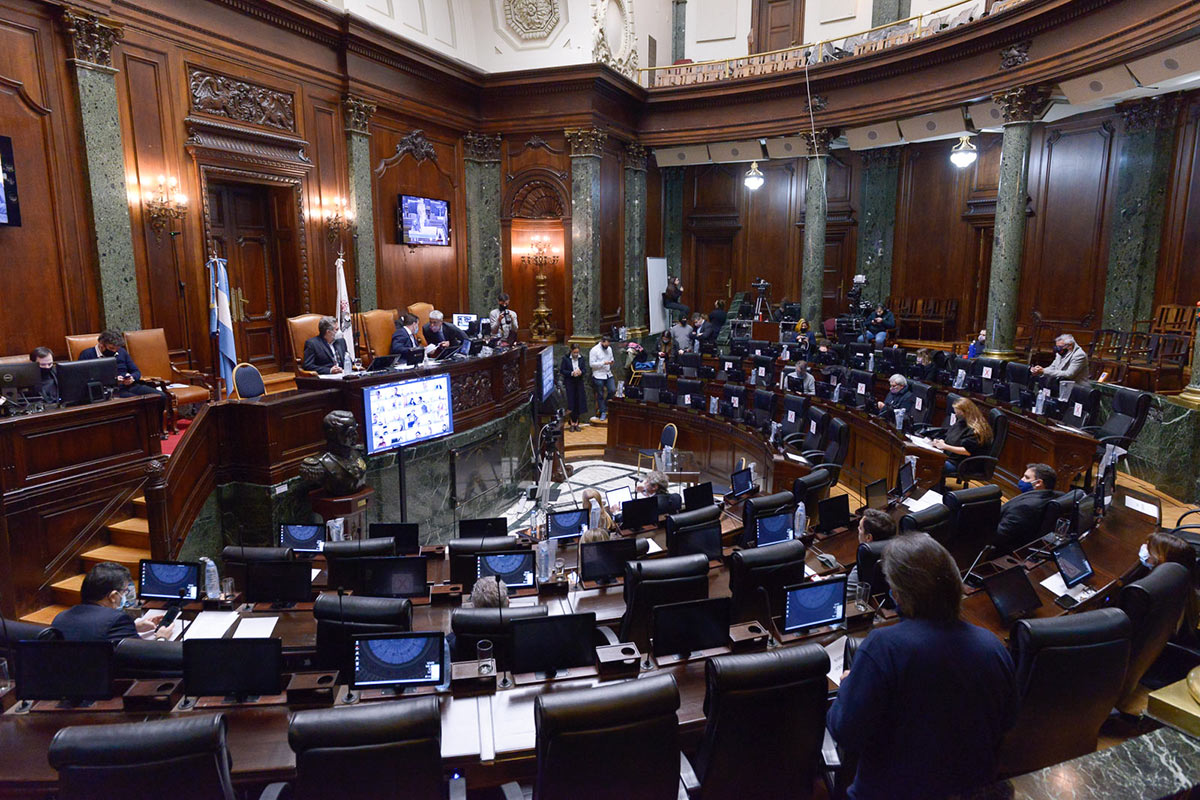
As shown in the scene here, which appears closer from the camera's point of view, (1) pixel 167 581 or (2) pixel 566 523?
(1) pixel 167 581

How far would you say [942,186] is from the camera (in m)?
16.4

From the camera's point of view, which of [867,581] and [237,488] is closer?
[867,581]

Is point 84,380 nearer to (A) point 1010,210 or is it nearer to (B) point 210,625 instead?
(B) point 210,625

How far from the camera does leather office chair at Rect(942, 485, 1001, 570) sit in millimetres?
5148

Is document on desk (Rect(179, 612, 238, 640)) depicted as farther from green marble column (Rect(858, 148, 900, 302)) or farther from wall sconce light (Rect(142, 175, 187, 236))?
green marble column (Rect(858, 148, 900, 302))

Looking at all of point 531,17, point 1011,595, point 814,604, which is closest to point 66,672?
point 814,604

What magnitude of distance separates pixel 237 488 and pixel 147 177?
4367 mm

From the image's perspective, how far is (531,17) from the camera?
46.0ft

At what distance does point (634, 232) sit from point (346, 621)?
13.6m

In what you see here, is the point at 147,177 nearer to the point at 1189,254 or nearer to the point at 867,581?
the point at 867,581

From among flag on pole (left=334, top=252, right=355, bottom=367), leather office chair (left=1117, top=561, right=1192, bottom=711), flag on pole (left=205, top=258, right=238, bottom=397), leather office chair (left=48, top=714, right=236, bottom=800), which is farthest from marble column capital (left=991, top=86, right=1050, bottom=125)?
leather office chair (left=48, top=714, right=236, bottom=800)

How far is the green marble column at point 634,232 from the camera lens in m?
16.2

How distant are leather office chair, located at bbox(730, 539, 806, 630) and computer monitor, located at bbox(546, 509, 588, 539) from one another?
179cm

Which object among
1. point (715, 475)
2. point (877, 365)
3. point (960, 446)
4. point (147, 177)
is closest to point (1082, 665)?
point (960, 446)
